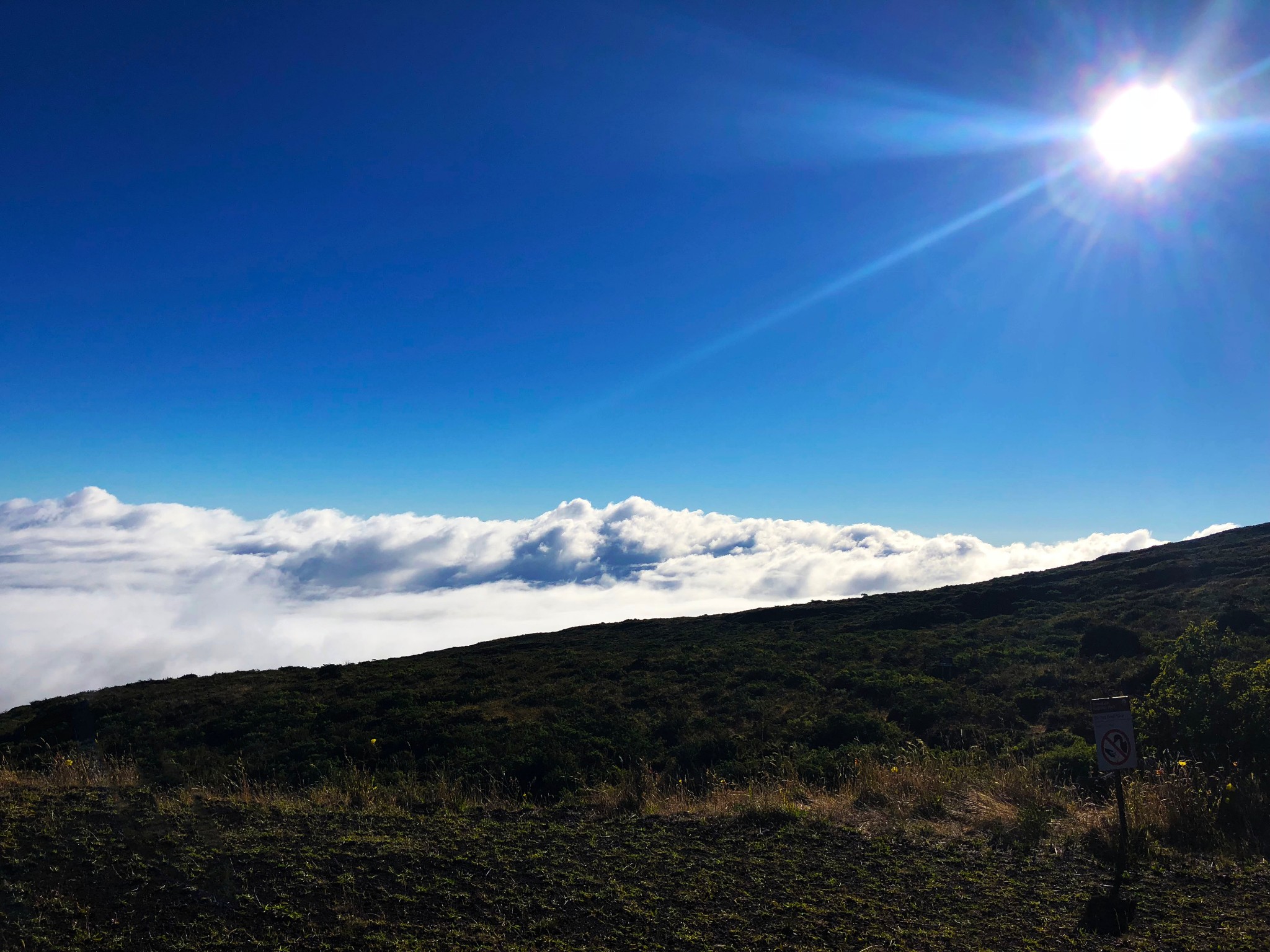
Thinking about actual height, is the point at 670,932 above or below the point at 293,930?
below

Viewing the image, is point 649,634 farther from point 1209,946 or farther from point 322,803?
point 1209,946

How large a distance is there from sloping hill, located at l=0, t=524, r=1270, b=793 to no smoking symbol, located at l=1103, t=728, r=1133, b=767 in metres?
4.63

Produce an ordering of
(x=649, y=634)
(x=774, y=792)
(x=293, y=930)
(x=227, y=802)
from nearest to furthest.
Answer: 1. (x=293, y=930)
2. (x=227, y=802)
3. (x=774, y=792)
4. (x=649, y=634)

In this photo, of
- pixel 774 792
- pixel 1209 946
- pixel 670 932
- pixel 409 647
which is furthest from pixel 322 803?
pixel 409 647

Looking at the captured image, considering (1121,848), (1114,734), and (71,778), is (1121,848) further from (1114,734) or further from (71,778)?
(71,778)

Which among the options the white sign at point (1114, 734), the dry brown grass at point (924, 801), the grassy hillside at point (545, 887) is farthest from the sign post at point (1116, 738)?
the grassy hillside at point (545, 887)

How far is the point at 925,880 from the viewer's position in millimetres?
4637

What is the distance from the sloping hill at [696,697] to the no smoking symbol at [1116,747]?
463cm

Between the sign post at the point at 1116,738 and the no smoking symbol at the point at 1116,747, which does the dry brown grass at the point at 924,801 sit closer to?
the sign post at the point at 1116,738

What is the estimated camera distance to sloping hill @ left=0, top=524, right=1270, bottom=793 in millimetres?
13562

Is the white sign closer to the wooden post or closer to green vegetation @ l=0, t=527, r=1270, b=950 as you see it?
the wooden post

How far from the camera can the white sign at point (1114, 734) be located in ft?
17.3

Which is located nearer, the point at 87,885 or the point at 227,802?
the point at 87,885

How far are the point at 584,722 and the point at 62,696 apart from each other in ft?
82.4
